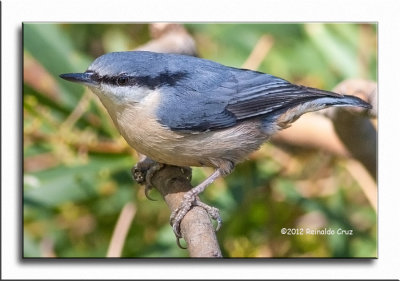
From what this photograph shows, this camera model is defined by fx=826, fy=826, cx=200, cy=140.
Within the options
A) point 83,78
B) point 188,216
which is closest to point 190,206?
point 188,216

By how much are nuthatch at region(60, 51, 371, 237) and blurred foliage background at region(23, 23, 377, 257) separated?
0.51 meters

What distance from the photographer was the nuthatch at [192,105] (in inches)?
97.8

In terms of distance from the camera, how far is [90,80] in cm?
244

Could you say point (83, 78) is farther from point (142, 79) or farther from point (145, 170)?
point (145, 170)

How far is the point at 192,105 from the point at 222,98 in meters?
0.11

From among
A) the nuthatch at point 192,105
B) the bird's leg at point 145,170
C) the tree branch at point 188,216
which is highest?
the nuthatch at point 192,105

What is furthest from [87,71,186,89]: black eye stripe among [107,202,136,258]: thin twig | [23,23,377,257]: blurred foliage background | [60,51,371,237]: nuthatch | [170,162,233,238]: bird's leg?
[107,202,136,258]: thin twig

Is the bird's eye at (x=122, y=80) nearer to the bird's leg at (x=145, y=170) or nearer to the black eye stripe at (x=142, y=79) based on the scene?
the black eye stripe at (x=142, y=79)

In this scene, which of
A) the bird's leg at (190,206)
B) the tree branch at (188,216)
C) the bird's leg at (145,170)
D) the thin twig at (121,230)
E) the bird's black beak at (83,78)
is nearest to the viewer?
the tree branch at (188,216)

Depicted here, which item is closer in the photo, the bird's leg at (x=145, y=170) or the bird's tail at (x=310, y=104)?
the bird's tail at (x=310, y=104)

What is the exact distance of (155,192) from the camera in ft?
10.7

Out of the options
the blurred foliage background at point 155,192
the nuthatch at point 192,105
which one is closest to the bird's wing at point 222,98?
the nuthatch at point 192,105

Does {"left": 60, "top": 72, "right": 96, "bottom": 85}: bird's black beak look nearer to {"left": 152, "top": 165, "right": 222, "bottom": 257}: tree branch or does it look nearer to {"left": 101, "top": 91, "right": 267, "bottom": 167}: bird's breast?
{"left": 101, "top": 91, "right": 267, "bottom": 167}: bird's breast
